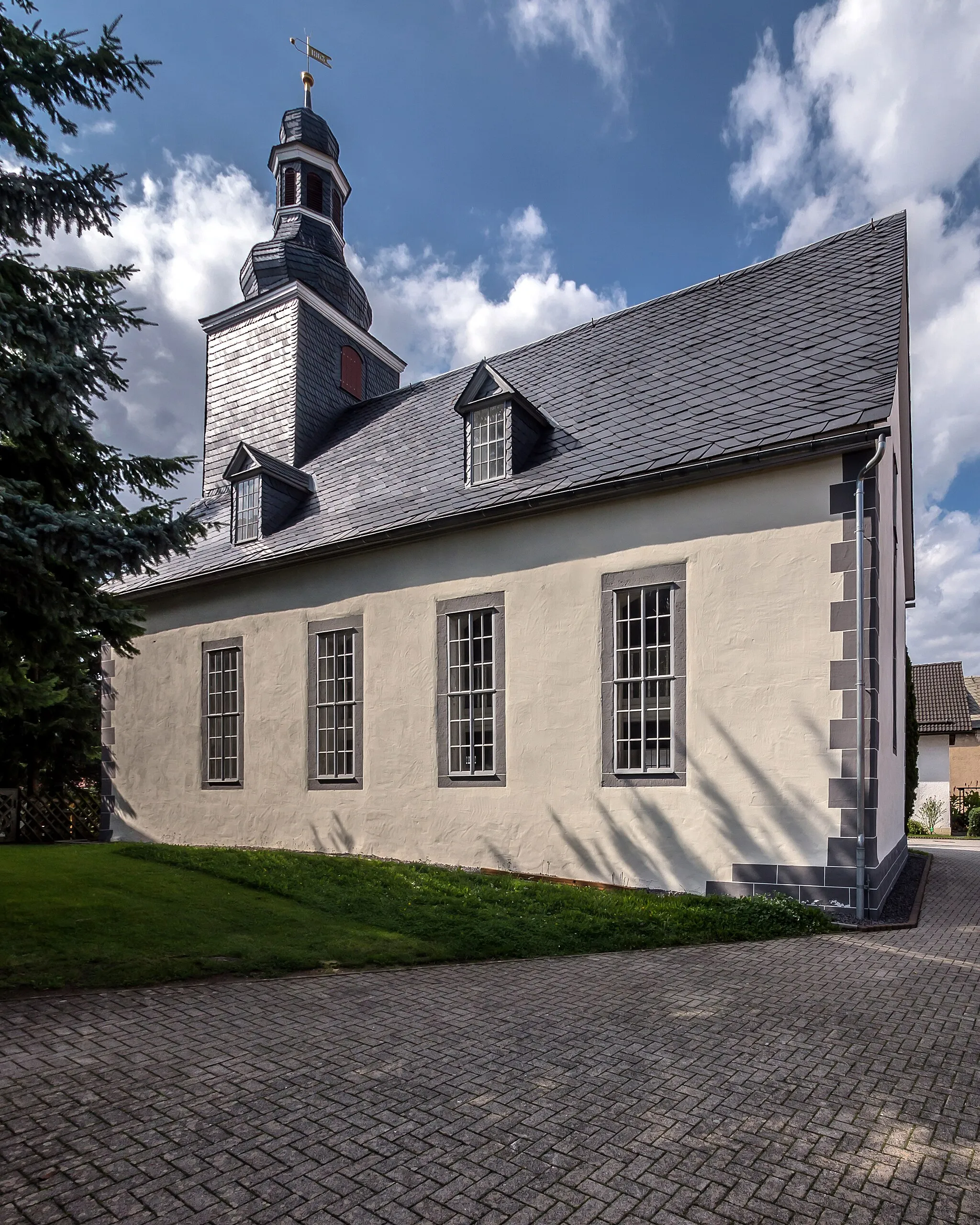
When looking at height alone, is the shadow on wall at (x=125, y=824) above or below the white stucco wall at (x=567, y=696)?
below

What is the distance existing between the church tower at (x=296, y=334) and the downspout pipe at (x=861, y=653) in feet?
43.0

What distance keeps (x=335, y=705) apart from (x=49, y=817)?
9.44 m

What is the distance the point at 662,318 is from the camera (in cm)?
1481

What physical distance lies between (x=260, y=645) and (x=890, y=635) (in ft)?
36.2

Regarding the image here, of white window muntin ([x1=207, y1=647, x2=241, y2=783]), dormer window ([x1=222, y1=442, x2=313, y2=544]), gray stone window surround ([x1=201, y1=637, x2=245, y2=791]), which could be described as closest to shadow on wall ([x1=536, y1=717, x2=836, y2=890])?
gray stone window surround ([x1=201, y1=637, x2=245, y2=791])

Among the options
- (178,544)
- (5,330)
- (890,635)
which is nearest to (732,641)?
(890,635)

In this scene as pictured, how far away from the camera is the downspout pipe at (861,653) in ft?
29.1

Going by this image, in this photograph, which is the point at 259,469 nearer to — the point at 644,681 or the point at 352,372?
the point at 352,372

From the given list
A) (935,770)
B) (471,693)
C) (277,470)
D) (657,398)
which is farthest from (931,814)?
(277,470)

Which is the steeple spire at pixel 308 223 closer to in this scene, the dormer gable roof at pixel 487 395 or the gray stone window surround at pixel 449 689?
the dormer gable roof at pixel 487 395

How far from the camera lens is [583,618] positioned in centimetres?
1139

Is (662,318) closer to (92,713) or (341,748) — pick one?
(341,748)

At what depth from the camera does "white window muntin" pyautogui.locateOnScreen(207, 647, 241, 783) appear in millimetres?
15906

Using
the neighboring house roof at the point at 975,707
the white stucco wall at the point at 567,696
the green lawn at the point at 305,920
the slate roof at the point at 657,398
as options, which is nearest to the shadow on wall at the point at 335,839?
the white stucco wall at the point at 567,696
